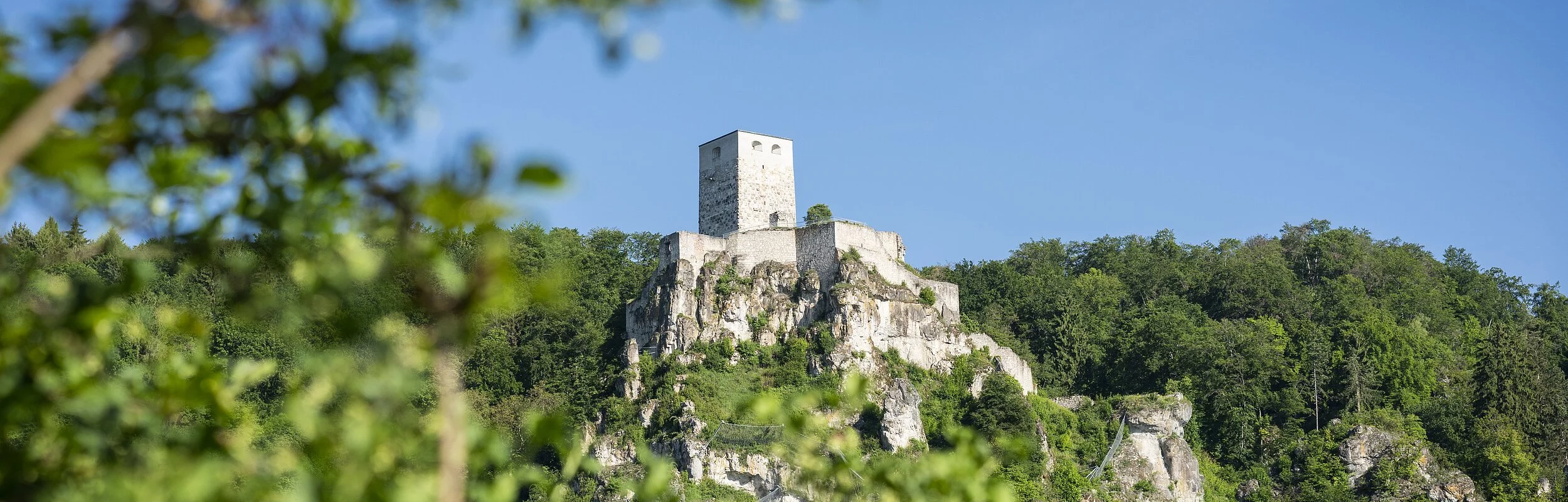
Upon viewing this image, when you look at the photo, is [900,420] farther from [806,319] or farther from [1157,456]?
[1157,456]

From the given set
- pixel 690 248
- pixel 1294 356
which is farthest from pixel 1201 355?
pixel 690 248

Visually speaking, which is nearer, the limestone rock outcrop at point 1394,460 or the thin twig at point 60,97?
the thin twig at point 60,97

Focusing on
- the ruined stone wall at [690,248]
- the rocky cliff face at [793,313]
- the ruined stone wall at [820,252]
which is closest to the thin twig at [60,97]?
the rocky cliff face at [793,313]

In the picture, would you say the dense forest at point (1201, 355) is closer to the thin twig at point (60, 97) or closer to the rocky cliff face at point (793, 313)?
the rocky cliff face at point (793, 313)

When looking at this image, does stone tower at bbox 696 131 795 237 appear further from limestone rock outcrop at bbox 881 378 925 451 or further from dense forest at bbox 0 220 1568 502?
limestone rock outcrop at bbox 881 378 925 451

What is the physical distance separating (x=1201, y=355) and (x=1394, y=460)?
5740mm

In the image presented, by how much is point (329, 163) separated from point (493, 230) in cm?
32

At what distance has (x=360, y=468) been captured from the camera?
2.58m

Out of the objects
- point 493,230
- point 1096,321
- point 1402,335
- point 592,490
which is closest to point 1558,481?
point 1402,335

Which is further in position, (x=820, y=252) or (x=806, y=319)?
(x=820, y=252)

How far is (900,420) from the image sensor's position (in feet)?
107

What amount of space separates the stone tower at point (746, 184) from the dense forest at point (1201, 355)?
3.93 m

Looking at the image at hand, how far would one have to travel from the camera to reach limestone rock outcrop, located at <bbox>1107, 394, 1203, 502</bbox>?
35125 mm

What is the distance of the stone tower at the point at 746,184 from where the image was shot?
37844 mm
